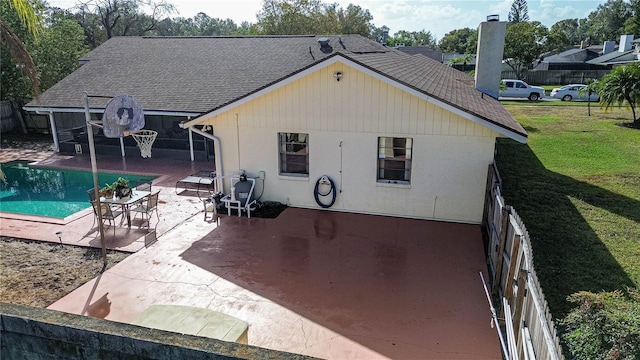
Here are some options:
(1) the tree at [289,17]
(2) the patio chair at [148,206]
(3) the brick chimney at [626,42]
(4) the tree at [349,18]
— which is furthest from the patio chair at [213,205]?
(3) the brick chimney at [626,42]

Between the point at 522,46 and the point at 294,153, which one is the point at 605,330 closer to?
the point at 294,153

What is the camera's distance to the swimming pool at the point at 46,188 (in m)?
13.2

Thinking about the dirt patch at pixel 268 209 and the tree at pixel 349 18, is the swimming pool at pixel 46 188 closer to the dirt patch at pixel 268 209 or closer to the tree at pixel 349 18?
the dirt patch at pixel 268 209

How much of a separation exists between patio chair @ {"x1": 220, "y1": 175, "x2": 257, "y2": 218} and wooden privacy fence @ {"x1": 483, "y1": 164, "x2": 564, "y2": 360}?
6.07 m

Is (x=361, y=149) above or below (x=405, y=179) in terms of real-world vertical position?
above

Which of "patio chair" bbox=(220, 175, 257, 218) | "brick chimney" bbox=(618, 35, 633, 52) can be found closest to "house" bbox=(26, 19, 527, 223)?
"patio chair" bbox=(220, 175, 257, 218)

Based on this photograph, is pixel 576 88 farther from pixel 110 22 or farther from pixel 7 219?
pixel 110 22

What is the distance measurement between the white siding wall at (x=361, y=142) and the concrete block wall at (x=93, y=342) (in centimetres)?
813

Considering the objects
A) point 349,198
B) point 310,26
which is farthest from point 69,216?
point 310,26

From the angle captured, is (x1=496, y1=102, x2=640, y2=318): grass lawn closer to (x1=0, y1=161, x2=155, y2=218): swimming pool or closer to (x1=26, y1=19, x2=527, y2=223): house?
(x1=26, y1=19, x2=527, y2=223): house

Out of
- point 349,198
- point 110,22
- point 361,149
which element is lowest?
point 349,198

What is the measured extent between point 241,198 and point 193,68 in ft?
36.6

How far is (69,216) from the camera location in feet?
38.7

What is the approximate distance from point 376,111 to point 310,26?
38.0 meters
